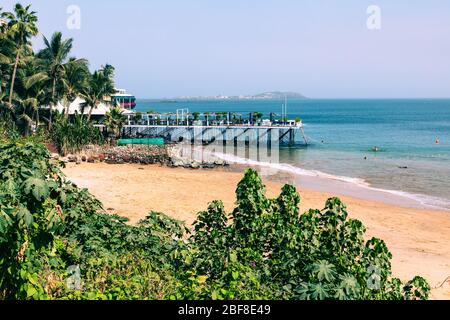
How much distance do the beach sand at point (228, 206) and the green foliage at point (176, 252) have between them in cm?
547

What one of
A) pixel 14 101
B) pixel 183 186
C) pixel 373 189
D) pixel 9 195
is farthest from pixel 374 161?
pixel 9 195

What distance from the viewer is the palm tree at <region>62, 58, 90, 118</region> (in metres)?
39.1

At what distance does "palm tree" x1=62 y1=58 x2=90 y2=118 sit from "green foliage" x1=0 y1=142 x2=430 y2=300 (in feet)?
105

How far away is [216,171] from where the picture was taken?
36219 millimetres

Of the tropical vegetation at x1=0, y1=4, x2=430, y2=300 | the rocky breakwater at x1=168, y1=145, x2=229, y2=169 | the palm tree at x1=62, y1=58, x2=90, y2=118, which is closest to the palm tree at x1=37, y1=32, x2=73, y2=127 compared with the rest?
the palm tree at x1=62, y1=58, x2=90, y2=118

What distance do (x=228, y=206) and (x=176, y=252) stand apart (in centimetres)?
1453

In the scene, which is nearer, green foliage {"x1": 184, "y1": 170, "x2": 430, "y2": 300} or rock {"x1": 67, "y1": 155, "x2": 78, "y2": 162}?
green foliage {"x1": 184, "y1": 170, "x2": 430, "y2": 300}

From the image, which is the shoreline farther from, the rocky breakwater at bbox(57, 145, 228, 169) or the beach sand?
the rocky breakwater at bbox(57, 145, 228, 169)

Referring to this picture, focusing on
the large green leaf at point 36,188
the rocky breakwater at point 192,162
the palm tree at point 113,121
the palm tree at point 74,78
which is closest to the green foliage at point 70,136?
the palm tree at point 74,78

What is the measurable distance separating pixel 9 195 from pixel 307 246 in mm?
4908

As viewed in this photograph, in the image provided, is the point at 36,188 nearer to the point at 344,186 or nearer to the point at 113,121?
the point at 344,186

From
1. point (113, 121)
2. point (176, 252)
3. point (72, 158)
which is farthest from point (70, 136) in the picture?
point (176, 252)

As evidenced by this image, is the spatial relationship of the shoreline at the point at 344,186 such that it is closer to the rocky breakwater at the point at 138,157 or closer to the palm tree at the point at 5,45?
the rocky breakwater at the point at 138,157
